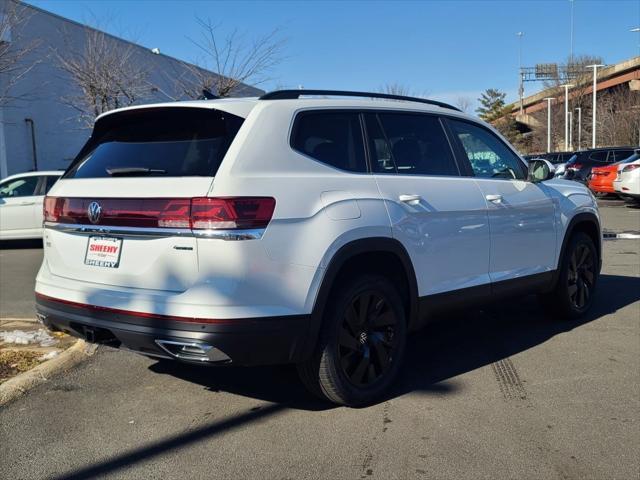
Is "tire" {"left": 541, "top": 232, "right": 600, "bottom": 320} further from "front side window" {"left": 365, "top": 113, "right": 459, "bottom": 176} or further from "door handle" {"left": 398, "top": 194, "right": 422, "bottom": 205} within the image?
"door handle" {"left": 398, "top": 194, "right": 422, "bottom": 205}

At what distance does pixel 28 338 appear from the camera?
18.0 ft

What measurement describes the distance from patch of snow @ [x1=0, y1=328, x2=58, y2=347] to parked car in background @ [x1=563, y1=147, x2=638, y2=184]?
22.5 meters

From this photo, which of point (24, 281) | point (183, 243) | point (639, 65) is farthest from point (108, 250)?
point (639, 65)

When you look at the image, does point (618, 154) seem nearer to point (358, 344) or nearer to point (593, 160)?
point (593, 160)

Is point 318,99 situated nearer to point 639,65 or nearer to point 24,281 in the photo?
point 24,281

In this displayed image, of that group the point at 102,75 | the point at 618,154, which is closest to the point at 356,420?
the point at 102,75

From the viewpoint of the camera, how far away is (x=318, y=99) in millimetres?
4098

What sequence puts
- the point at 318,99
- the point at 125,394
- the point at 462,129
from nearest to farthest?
1. the point at 318,99
2. the point at 125,394
3. the point at 462,129

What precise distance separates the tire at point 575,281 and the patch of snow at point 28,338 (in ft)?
15.4

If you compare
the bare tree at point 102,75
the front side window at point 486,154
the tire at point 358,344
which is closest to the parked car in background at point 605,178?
the bare tree at point 102,75

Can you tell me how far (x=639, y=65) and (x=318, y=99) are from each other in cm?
5793

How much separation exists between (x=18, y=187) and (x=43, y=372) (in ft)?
30.9

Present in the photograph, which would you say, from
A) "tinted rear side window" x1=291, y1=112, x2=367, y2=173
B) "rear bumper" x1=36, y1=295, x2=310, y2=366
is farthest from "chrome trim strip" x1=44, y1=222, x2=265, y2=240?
"tinted rear side window" x1=291, y1=112, x2=367, y2=173

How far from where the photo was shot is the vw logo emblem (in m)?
3.76
